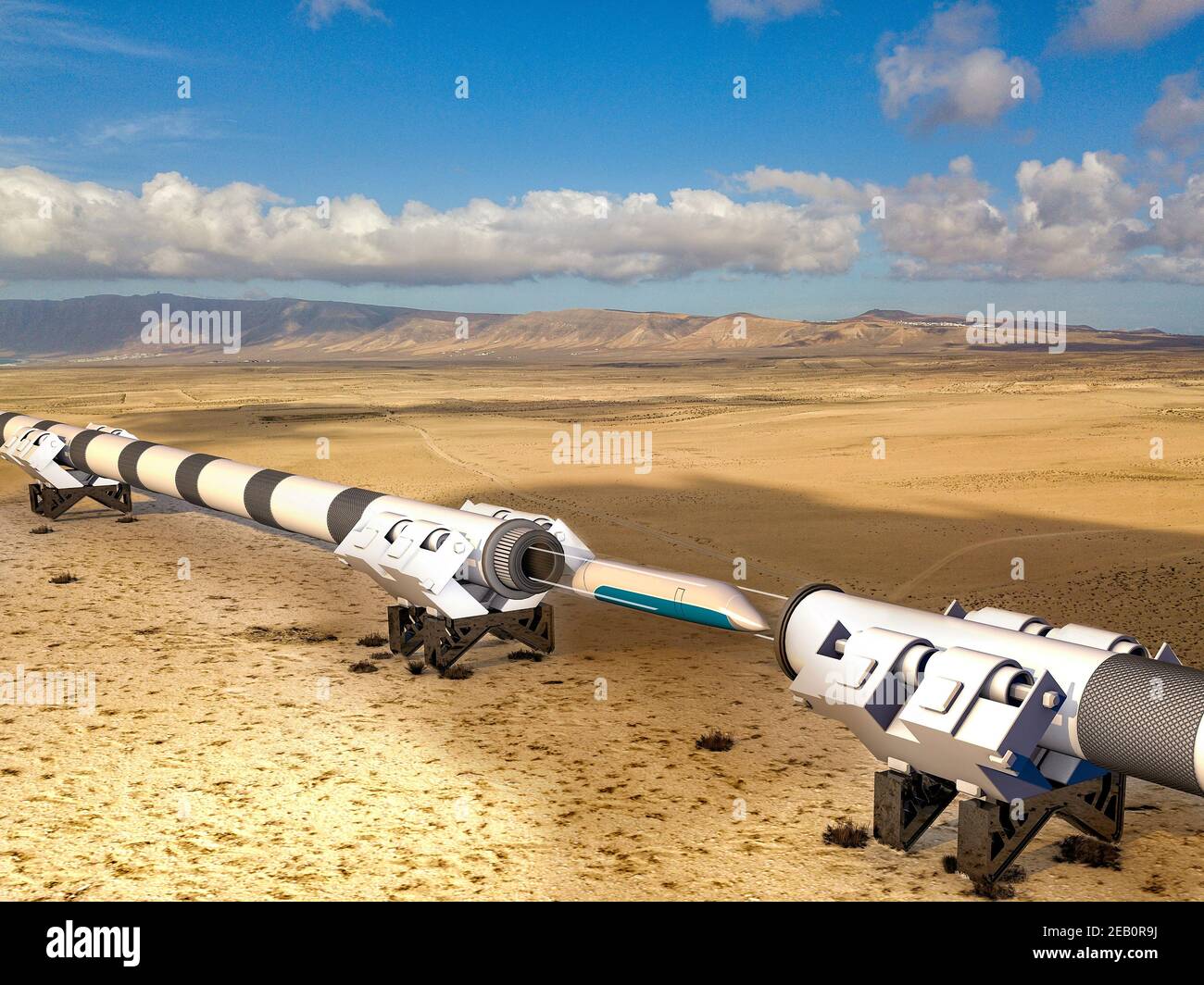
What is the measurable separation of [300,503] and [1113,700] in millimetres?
11782

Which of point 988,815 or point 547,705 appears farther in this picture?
point 547,705

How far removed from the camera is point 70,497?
23000 millimetres

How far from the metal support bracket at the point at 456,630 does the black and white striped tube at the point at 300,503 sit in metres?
0.50

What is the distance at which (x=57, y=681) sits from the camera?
479 inches

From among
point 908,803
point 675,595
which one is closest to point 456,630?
point 675,595

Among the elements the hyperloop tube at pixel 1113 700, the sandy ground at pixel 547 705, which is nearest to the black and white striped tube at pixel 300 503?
the sandy ground at pixel 547 705

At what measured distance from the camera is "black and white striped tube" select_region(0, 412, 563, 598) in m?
12.3

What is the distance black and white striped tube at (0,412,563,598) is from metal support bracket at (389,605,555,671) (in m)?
0.50

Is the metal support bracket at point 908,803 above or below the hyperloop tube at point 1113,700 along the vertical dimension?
below

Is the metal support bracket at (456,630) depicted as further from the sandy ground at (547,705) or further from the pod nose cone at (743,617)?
the pod nose cone at (743,617)

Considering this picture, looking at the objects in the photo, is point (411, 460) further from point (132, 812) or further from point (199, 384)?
point (199, 384)

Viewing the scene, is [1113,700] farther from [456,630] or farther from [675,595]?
[456,630]

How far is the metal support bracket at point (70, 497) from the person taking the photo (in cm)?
2302

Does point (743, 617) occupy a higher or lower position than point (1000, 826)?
higher
